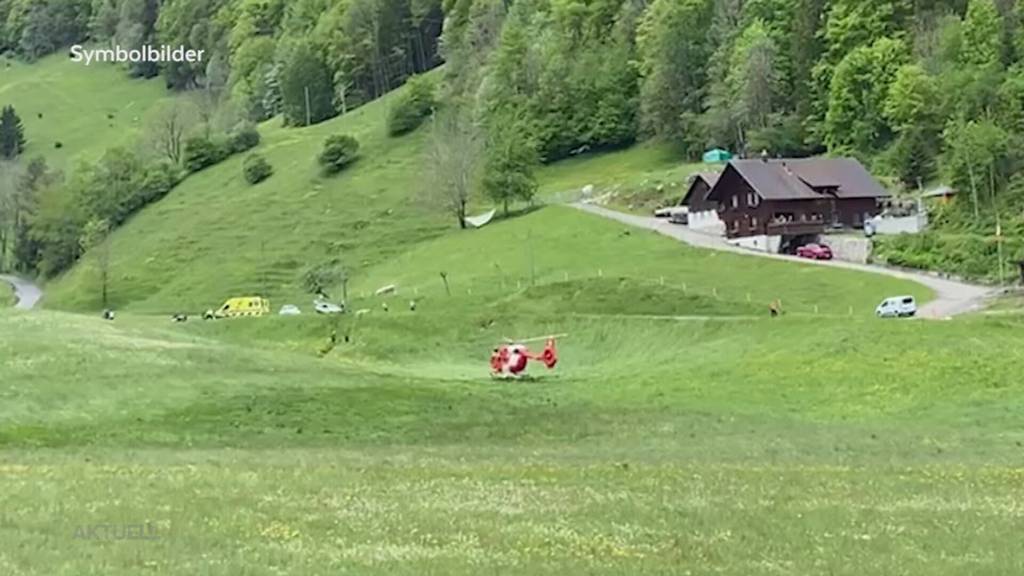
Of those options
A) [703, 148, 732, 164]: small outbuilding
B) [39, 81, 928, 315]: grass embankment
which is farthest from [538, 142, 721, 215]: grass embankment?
[703, 148, 732, 164]: small outbuilding

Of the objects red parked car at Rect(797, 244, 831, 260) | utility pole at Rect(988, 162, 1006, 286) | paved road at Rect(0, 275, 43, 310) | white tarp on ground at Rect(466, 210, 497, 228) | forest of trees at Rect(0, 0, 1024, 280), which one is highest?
forest of trees at Rect(0, 0, 1024, 280)

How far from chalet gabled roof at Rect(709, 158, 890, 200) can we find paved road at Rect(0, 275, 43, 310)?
82.7 metres

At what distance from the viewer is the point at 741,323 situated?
2729 inches

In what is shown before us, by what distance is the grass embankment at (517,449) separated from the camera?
20.6 metres

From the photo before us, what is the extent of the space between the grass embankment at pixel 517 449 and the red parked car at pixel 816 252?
4695cm

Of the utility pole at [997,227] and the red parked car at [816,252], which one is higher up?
the utility pole at [997,227]

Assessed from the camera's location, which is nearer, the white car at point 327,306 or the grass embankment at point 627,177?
the white car at point 327,306

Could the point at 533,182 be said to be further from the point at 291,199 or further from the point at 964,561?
the point at 964,561

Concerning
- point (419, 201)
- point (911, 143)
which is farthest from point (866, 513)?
point (419, 201)

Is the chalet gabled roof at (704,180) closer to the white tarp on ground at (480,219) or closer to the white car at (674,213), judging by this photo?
the white car at (674,213)

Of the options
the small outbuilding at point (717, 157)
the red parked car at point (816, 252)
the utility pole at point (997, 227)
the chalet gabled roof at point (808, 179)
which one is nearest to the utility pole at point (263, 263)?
the chalet gabled roof at point (808, 179)

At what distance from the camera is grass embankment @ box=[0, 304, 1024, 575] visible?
67.6 feet

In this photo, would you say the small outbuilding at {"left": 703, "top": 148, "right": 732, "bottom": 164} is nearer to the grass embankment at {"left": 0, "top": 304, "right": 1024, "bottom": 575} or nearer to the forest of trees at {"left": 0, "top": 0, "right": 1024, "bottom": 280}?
the forest of trees at {"left": 0, "top": 0, "right": 1024, "bottom": 280}

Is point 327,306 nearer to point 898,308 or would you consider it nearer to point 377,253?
point 377,253
